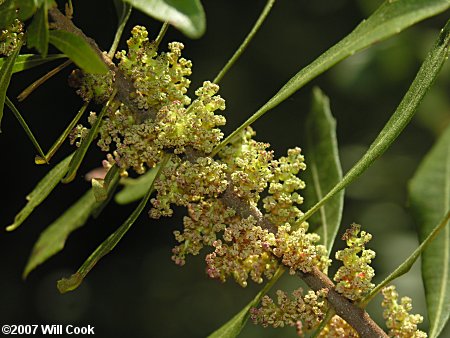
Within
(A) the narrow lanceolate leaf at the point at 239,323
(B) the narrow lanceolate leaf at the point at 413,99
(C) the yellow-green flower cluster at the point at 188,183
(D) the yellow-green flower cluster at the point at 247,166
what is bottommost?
(A) the narrow lanceolate leaf at the point at 239,323

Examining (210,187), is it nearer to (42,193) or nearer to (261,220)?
(261,220)

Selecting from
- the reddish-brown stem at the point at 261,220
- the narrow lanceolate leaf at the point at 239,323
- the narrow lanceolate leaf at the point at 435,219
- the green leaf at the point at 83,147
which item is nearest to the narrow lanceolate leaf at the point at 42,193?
the green leaf at the point at 83,147

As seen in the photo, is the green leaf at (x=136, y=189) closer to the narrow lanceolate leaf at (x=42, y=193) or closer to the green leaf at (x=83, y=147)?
the narrow lanceolate leaf at (x=42, y=193)

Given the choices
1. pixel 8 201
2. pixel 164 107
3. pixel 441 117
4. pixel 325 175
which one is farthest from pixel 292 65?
pixel 164 107

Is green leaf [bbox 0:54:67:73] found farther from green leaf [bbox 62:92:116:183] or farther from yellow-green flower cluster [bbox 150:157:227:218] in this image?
yellow-green flower cluster [bbox 150:157:227:218]

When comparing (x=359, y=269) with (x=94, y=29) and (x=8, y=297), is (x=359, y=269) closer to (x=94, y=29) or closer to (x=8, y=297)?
(x=94, y=29)

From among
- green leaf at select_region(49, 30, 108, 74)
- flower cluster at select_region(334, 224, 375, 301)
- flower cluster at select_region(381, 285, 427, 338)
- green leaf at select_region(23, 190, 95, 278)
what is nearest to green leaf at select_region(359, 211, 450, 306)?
flower cluster at select_region(334, 224, 375, 301)

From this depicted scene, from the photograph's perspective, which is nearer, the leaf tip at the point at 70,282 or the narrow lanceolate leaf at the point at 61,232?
the leaf tip at the point at 70,282
